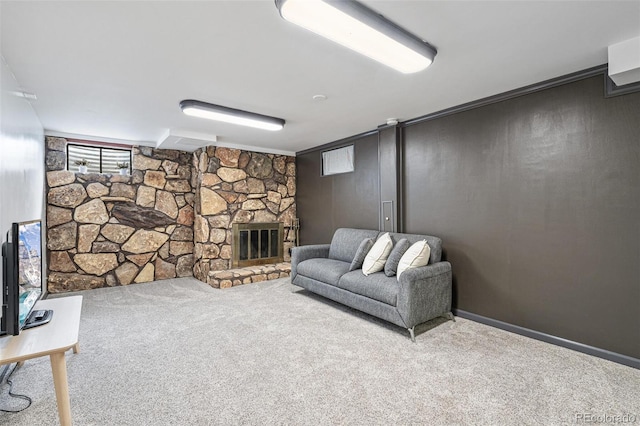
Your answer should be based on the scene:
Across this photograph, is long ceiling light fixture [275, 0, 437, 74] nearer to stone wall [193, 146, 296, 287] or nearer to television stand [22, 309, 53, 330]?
television stand [22, 309, 53, 330]

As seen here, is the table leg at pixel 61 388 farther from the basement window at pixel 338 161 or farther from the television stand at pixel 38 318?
the basement window at pixel 338 161

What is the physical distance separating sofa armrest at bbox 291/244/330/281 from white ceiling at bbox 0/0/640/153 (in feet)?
6.15

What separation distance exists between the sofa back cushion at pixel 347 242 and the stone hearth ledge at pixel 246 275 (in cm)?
114

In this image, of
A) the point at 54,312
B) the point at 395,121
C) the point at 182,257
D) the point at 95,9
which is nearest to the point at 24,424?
the point at 54,312

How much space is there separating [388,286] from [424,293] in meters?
0.34

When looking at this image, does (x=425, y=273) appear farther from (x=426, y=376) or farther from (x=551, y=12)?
(x=551, y=12)

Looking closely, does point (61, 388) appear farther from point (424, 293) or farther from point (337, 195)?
point (337, 195)

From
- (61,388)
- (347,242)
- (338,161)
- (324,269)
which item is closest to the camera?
(61,388)

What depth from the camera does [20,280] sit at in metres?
1.78

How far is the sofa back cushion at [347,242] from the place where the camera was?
4172mm

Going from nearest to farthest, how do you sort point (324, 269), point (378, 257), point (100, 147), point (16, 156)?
point (16, 156) → point (378, 257) → point (324, 269) → point (100, 147)

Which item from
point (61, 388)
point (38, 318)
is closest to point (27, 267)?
point (38, 318)

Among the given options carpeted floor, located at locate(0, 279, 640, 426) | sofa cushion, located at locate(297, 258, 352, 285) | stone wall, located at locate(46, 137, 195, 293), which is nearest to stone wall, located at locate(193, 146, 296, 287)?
stone wall, located at locate(46, 137, 195, 293)

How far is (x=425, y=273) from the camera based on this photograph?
2.91m
